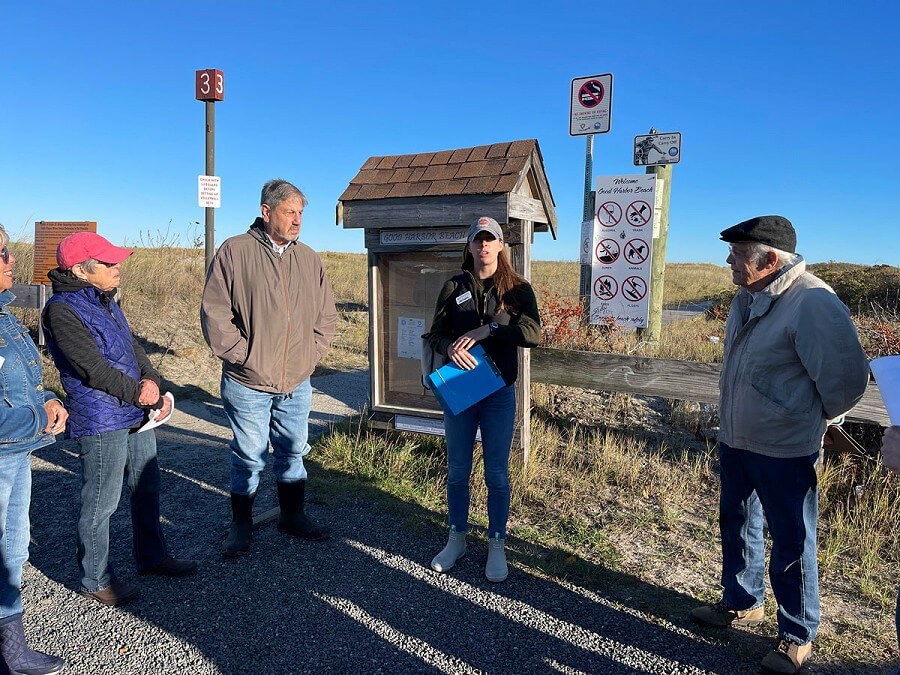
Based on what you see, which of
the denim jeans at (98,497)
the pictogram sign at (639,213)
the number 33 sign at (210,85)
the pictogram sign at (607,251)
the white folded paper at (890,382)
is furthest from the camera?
the number 33 sign at (210,85)

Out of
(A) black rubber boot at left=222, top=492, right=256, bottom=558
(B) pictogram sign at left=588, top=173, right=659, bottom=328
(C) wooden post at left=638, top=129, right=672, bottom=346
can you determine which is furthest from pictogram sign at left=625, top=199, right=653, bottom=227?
(A) black rubber boot at left=222, top=492, right=256, bottom=558

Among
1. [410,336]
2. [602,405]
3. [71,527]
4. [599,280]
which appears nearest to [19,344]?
[71,527]

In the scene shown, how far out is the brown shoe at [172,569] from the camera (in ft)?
11.0

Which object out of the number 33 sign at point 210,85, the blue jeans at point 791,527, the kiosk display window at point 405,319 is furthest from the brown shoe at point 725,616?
the number 33 sign at point 210,85

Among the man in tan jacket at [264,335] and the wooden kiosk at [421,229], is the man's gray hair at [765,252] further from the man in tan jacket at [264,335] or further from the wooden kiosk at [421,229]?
the man in tan jacket at [264,335]

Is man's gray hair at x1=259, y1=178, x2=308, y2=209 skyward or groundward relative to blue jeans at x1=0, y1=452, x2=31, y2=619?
skyward

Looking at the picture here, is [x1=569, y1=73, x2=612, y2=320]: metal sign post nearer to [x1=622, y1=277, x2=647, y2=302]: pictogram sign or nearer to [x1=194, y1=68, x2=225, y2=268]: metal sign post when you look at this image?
[x1=622, y1=277, x2=647, y2=302]: pictogram sign

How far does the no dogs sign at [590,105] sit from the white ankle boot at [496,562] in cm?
440

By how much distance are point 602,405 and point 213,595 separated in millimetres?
3660

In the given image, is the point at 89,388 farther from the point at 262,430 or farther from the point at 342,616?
the point at 342,616

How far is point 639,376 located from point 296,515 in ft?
8.63

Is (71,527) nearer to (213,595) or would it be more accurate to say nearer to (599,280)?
(213,595)

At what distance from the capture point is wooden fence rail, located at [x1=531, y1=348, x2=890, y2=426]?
404 centimetres

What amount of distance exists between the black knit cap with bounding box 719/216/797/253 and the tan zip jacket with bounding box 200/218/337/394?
2372mm
